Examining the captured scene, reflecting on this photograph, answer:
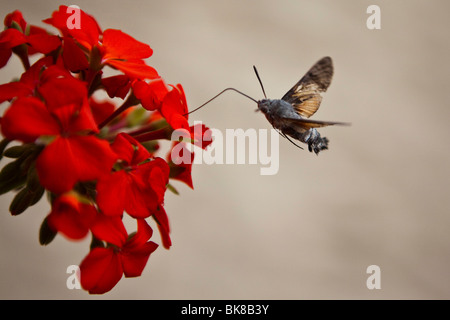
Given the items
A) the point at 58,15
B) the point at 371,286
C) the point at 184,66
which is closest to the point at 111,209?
the point at 58,15

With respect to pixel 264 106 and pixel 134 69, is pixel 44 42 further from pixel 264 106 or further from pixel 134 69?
pixel 264 106

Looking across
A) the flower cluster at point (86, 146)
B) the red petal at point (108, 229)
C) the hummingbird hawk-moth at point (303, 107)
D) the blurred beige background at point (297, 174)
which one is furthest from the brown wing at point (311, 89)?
the blurred beige background at point (297, 174)

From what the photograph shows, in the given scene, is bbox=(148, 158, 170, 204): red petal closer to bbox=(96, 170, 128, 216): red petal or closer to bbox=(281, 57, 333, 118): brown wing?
bbox=(96, 170, 128, 216): red petal

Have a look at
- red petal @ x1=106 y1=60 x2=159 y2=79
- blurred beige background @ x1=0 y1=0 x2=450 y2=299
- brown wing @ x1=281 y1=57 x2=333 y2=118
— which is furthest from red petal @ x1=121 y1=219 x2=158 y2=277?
blurred beige background @ x1=0 y1=0 x2=450 y2=299

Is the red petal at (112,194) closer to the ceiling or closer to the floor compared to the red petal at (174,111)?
closer to the floor

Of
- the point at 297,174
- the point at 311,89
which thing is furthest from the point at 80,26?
the point at 297,174

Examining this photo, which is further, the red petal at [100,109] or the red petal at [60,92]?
the red petal at [100,109]

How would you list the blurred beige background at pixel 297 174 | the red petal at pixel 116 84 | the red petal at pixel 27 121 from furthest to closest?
the blurred beige background at pixel 297 174 → the red petal at pixel 116 84 → the red petal at pixel 27 121

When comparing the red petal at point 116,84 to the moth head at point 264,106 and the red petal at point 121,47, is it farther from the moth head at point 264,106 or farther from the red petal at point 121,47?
the moth head at point 264,106
